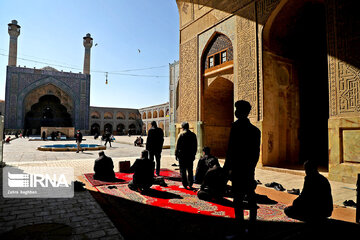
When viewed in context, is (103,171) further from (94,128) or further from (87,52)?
(94,128)

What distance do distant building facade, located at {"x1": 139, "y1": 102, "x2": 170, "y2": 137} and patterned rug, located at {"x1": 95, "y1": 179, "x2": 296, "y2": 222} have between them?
29551mm

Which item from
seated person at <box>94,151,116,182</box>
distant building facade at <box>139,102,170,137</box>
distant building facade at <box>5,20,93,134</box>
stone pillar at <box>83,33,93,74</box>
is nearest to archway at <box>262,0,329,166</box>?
seated person at <box>94,151,116,182</box>

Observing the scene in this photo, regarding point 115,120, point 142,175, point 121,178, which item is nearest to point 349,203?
point 142,175

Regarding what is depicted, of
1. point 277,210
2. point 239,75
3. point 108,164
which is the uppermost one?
point 239,75

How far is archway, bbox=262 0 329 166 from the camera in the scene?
6.68 metres

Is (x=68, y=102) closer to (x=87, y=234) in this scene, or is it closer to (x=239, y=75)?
(x=239, y=75)

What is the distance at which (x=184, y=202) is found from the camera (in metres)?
3.40

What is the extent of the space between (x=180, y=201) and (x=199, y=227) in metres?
0.99

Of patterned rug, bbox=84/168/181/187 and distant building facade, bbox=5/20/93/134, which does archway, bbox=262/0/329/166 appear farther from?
distant building facade, bbox=5/20/93/134

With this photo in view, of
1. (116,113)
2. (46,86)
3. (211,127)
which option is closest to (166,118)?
(116,113)

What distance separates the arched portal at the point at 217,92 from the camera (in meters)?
8.27

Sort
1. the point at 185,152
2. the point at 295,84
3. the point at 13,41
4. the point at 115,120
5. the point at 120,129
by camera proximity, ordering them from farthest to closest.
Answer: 1. the point at 120,129
2. the point at 115,120
3. the point at 13,41
4. the point at 295,84
5. the point at 185,152

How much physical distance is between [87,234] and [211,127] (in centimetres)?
738

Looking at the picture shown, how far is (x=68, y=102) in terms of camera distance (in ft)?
105
